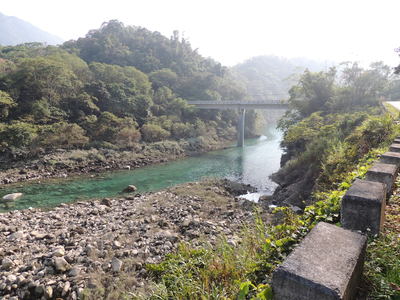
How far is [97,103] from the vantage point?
29.5m

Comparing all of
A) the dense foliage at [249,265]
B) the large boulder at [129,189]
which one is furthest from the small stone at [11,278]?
the large boulder at [129,189]

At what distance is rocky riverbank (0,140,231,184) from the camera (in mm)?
18172

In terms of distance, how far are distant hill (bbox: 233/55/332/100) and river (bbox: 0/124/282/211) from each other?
168 ft

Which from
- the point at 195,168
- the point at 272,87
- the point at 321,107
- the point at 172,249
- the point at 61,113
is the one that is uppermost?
the point at 272,87

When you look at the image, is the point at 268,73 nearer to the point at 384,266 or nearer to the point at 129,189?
the point at 129,189

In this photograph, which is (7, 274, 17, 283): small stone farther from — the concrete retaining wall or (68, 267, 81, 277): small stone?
the concrete retaining wall

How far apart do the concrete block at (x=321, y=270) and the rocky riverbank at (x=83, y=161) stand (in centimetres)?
1964

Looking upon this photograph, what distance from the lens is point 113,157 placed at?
76.7ft

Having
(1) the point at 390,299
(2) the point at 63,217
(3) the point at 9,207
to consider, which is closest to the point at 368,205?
(1) the point at 390,299

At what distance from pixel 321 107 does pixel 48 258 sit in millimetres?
23684

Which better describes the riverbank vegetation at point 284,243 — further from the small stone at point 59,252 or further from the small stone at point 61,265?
the small stone at point 59,252

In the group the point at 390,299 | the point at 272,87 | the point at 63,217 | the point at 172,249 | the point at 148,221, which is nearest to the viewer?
the point at 390,299

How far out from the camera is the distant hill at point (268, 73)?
92438 mm

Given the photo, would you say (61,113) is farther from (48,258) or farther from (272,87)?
(272,87)
